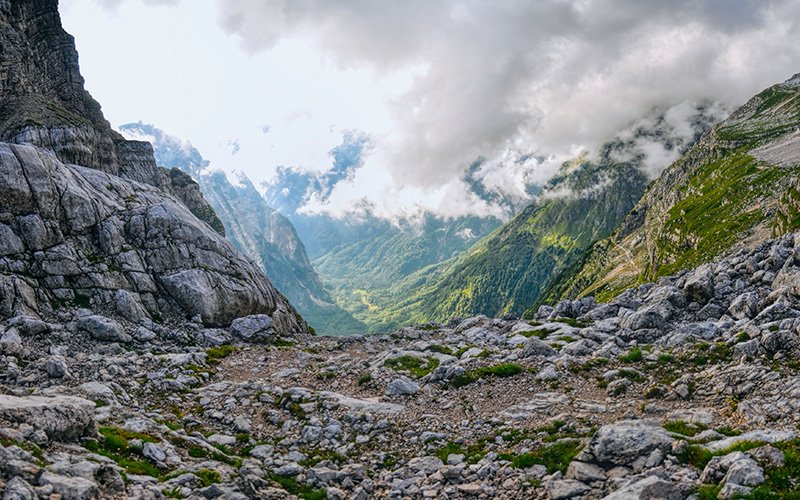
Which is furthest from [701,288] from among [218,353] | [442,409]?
[218,353]

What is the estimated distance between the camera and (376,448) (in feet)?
69.4

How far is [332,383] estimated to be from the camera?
3158 centimetres

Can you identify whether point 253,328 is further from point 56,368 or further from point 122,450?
point 122,450

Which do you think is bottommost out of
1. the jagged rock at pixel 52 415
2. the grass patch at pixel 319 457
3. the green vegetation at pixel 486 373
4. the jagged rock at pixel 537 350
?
the grass patch at pixel 319 457

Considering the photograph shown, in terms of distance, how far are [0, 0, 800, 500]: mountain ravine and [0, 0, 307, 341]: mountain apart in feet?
0.70

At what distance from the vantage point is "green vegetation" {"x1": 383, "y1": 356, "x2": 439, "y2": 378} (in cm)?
3195

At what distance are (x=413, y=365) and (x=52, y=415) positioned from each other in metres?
22.1

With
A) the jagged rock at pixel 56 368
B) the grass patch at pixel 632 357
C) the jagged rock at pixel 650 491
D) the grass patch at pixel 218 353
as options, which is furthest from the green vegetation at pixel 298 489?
the grass patch at pixel 632 357

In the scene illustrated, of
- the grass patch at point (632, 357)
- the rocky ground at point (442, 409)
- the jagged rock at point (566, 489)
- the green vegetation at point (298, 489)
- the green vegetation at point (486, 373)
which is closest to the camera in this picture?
the jagged rock at point (566, 489)

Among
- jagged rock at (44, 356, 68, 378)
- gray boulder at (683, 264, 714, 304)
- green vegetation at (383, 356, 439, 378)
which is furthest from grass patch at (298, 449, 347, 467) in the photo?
gray boulder at (683, 264, 714, 304)

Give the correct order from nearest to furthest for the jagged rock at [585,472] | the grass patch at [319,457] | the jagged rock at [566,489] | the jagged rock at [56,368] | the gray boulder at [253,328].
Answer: the jagged rock at [566,489] < the jagged rock at [585,472] < the grass patch at [319,457] < the jagged rock at [56,368] < the gray boulder at [253,328]

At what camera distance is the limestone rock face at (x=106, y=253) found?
41625mm

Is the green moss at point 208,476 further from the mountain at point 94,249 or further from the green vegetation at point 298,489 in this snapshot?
the mountain at point 94,249

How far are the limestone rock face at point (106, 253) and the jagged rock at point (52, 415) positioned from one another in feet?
85.5
